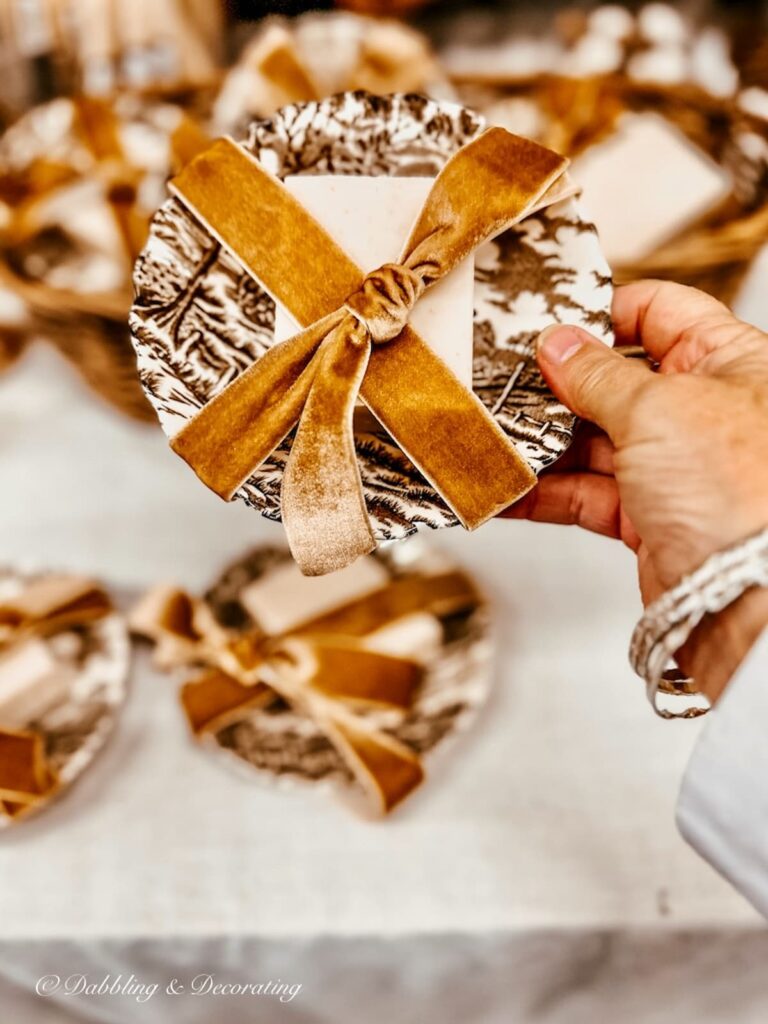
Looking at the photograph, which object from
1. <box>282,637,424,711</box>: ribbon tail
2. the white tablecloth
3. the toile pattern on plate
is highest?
<box>282,637,424,711</box>: ribbon tail

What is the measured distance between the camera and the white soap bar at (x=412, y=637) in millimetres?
647

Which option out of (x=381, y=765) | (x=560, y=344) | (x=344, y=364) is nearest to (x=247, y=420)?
(x=344, y=364)

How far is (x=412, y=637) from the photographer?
652mm

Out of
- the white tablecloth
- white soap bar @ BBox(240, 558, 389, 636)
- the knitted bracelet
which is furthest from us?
white soap bar @ BBox(240, 558, 389, 636)

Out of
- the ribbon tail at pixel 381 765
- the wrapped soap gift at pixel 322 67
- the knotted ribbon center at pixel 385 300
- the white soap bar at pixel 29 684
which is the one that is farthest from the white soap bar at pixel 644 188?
the white soap bar at pixel 29 684

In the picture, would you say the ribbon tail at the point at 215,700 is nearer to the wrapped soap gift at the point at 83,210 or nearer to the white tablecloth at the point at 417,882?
the white tablecloth at the point at 417,882

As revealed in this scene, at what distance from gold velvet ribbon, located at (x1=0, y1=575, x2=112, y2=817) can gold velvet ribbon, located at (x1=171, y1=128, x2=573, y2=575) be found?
275 millimetres

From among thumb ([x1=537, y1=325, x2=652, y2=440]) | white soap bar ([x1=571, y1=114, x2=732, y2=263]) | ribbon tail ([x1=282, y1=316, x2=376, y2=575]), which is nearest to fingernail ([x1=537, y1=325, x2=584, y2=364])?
thumb ([x1=537, y1=325, x2=652, y2=440])

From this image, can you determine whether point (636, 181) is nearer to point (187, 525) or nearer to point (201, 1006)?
point (187, 525)

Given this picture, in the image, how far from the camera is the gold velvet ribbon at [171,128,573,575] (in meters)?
0.40

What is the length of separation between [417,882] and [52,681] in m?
0.30

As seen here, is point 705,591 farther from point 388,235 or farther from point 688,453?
point 388,235

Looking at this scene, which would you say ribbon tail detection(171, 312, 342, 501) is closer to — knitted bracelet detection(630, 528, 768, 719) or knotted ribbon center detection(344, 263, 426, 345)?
knotted ribbon center detection(344, 263, 426, 345)

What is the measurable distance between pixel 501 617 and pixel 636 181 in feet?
1.22
